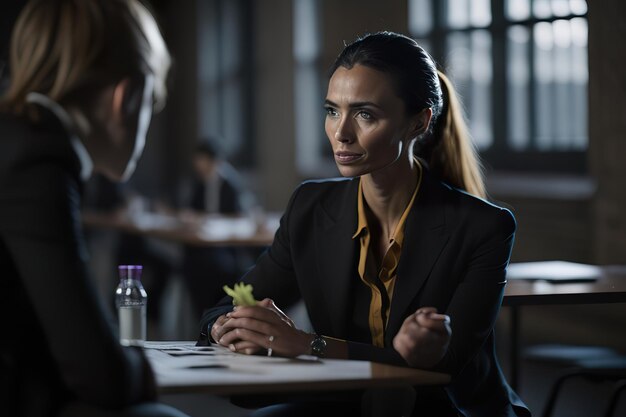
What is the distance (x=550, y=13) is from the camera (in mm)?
6344

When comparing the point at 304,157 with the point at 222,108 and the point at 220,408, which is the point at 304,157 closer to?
the point at 222,108

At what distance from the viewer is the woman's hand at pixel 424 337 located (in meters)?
1.82

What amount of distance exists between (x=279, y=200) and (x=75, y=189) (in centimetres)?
931

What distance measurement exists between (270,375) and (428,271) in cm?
61

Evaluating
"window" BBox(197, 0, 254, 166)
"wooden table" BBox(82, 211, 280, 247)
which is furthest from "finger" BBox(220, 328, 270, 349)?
"window" BBox(197, 0, 254, 166)

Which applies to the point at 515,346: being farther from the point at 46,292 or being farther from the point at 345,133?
the point at 46,292

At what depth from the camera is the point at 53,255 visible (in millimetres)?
1385

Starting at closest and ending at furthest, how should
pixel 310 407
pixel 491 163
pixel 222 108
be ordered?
pixel 310 407, pixel 491 163, pixel 222 108

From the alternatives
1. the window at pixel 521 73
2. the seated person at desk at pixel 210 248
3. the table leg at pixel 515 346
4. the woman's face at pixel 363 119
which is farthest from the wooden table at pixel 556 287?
the seated person at desk at pixel 210 248

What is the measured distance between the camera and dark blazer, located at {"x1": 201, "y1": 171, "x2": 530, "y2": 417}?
203 cm

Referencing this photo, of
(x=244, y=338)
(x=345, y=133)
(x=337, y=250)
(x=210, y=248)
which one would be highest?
(x=345, y=133)

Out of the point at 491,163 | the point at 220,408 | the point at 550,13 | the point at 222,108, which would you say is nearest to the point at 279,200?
the point at 222,108

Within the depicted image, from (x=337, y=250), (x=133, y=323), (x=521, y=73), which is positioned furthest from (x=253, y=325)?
(x=521, y=73)

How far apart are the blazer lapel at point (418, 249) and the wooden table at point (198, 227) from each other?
130 inches
